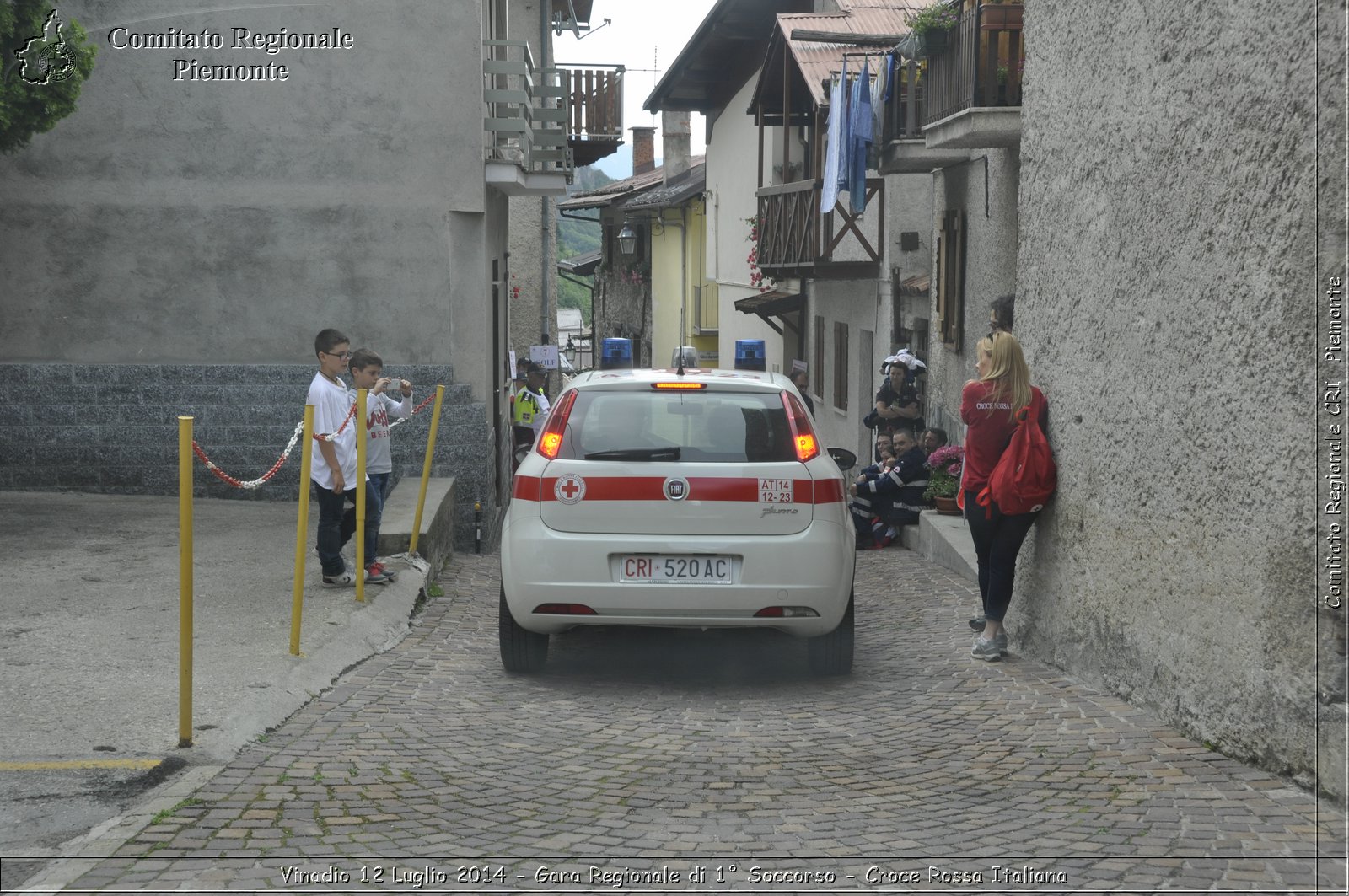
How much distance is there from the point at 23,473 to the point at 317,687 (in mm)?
7914

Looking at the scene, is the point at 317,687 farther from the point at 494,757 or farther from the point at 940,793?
the point at 940,793

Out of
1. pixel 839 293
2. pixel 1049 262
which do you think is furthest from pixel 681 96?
pixel 1049 262

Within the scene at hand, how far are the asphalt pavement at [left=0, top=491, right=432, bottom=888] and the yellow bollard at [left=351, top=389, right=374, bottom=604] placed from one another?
0.15 metres

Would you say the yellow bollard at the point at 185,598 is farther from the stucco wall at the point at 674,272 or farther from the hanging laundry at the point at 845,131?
the stucco wall at the point at 674,272

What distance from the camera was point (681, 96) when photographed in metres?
35.1

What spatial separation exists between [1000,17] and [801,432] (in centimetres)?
690

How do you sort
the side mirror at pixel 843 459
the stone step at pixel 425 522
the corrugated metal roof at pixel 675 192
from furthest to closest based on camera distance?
the corrugated metal roof at pixel 675 192
the stone step at pixel 425 522
the side mirror at pixel 843 459

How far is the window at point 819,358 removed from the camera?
25.6 meters

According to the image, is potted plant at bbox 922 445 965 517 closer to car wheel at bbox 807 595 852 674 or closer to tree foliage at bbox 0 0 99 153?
car wheel at bbox 807 595 852 674

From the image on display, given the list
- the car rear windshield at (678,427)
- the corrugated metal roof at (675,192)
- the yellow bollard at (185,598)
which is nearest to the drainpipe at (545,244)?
the corrugated metal roof at (675,192)

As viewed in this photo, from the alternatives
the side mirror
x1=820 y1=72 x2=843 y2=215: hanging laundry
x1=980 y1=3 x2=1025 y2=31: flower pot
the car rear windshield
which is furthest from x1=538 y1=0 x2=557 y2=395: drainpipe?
the car rear windshield

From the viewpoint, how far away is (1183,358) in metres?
5.87

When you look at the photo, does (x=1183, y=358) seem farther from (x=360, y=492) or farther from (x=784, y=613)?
(x=360, y=492)

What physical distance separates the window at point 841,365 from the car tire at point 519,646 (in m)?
16.5
